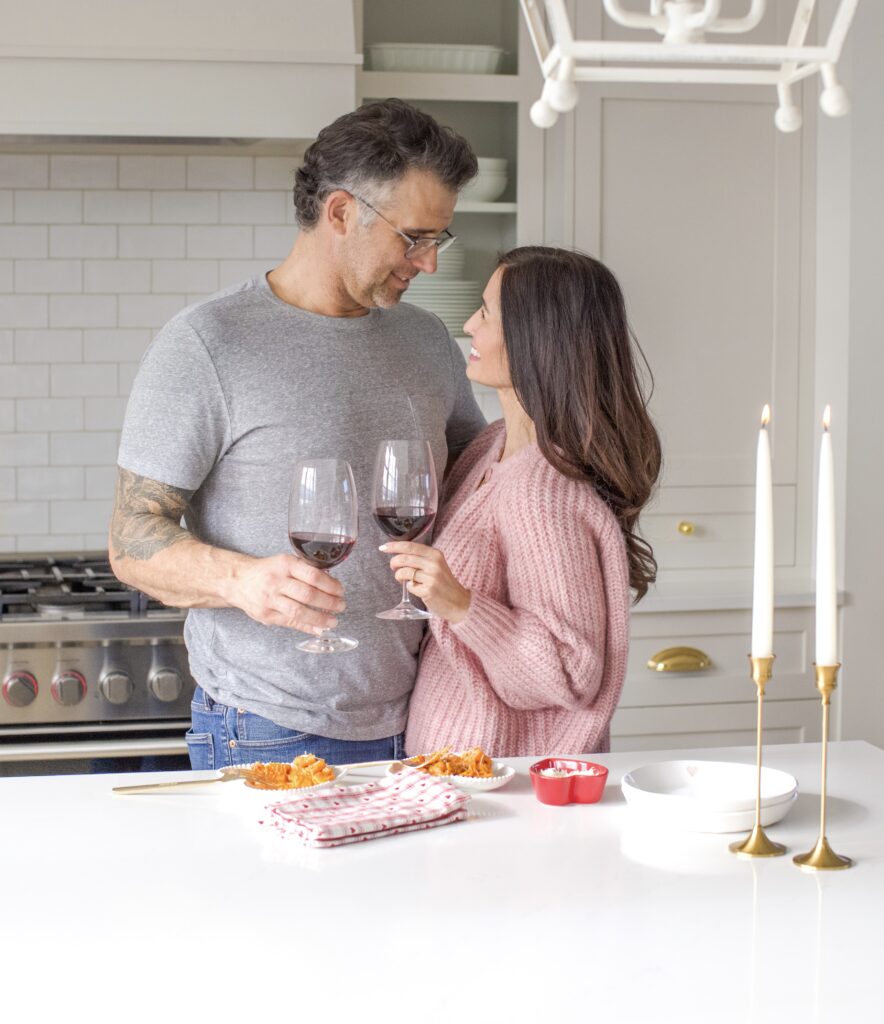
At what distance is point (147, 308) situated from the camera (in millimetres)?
3418

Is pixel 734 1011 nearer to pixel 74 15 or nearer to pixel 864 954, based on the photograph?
pixel 864 954

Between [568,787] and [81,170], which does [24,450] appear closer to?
[81,170]

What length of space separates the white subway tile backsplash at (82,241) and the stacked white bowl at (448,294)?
820 mm

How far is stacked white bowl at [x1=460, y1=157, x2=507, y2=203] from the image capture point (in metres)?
3.36

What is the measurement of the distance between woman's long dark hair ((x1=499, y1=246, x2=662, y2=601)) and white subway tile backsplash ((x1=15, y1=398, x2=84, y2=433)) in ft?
5.79

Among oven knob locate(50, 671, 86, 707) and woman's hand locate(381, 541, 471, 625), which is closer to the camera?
woman's hand locate(381, 541, 471, 625)

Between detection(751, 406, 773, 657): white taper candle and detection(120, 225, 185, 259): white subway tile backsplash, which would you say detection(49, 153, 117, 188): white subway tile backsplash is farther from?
detection(751, 406, 773, 657): white taper candle

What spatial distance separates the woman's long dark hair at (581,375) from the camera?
6.43 feet

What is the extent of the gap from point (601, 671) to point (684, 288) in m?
1.81

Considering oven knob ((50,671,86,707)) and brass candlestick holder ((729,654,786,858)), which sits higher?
brass candlestick holder ((729,654,786,858))

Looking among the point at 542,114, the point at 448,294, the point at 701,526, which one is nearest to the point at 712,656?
the point at 701,526

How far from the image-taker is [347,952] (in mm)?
1114

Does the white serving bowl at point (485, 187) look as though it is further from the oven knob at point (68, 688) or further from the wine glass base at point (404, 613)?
the wine glass base at point (404, 613)

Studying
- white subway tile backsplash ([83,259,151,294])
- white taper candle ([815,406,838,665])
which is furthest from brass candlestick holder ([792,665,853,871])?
white subway tile backsplash ([83,259,151,294])
